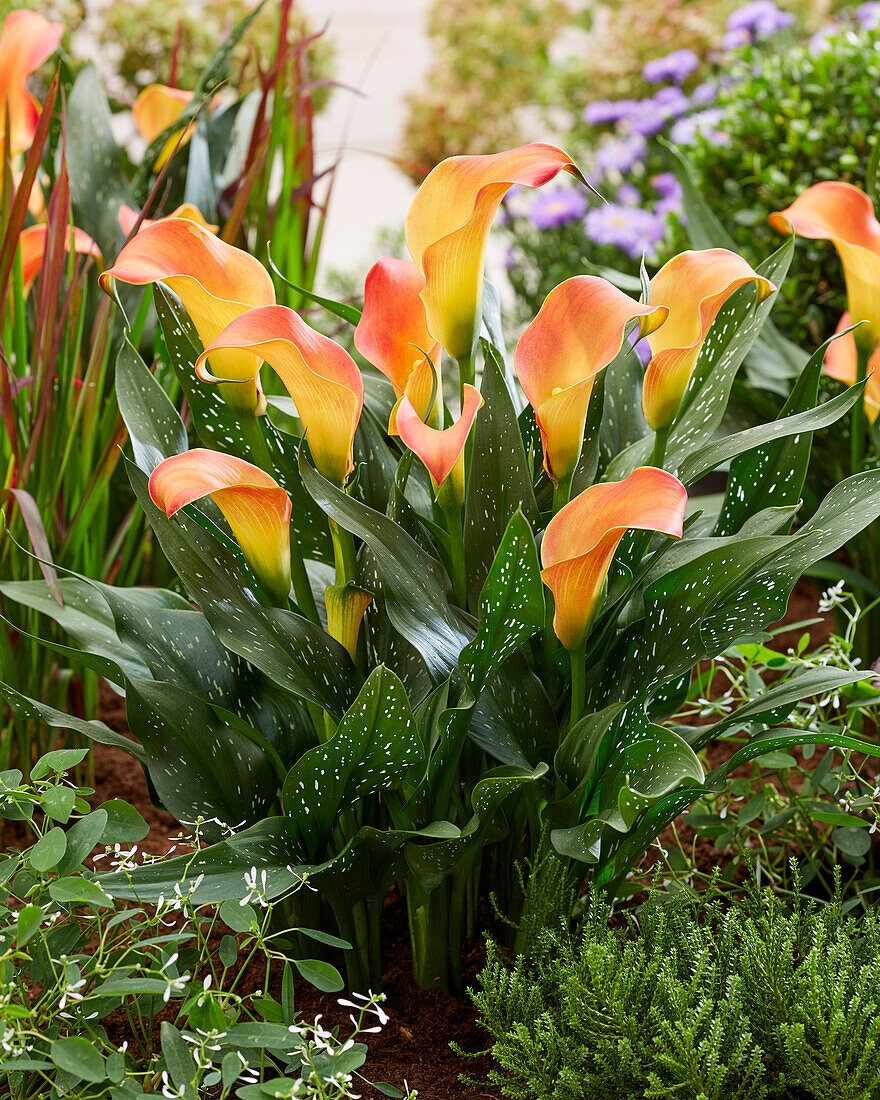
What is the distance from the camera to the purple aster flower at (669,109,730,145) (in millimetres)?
1772

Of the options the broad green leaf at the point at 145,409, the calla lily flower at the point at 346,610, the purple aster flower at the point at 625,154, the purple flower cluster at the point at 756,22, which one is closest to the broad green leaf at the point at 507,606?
the calla lily flower at the point at 346,610

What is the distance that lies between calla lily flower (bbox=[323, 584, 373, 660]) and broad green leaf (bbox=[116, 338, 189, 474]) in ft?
0.70

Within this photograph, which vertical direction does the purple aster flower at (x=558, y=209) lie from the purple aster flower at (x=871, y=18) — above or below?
below

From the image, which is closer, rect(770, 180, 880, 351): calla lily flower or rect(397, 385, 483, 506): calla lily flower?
rect(397, 385, 483, 506): calla lily flower

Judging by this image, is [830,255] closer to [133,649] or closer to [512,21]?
[133,649]

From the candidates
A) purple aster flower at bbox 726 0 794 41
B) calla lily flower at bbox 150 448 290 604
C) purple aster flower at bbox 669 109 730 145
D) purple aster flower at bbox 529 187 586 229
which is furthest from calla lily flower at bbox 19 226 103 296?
purple aster flower at bbox 726 0 794 41

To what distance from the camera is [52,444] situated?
3.55ft

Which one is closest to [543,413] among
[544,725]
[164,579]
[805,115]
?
[544,725]

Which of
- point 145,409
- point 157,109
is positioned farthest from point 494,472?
point 157,109

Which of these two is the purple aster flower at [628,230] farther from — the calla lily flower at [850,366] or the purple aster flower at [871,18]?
the calla lily flower at [850,366]

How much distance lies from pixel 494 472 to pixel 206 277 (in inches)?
10.6

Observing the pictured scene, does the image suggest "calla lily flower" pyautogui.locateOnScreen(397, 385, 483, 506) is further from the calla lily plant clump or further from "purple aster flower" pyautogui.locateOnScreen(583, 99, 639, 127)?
"purple aster flower" pyautogui.locateOnScreen(583, 99, 639, 127)

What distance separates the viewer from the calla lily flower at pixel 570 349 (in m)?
0.66

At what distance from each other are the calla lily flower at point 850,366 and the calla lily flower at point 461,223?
0.56 meters
